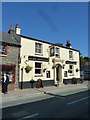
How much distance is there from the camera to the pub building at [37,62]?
19.9 m

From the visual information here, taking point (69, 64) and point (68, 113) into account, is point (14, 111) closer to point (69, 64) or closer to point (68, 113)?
point (68, 113)

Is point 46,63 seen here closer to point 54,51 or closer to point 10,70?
point 54,51

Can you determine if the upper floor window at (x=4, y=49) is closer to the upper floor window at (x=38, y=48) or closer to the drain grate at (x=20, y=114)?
the upper floor window at (x=38, y=48)

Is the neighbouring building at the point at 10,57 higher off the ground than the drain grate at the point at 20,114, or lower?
higher

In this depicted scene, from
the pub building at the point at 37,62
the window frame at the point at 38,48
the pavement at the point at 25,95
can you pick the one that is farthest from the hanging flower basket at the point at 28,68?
the window frame at the point at 38,48

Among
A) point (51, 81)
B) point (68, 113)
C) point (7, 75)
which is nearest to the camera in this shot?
point (68, 113)

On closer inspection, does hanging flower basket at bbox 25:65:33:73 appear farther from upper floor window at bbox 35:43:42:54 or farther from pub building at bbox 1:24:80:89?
upper floor window at bbox 35:43:42:54

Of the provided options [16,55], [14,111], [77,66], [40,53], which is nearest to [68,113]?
[14,111]

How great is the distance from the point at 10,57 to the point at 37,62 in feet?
13.5

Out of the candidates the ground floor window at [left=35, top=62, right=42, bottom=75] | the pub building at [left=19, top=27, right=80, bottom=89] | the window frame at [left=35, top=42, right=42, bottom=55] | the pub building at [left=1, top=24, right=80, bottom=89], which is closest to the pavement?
the pub building at [left=1, top=24, right=80, bottom=89]

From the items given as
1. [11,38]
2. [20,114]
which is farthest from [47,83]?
[20,114]

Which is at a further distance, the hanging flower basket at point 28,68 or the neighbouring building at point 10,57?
the hanging flower basket at point 28,68

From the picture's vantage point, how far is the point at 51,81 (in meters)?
24.8

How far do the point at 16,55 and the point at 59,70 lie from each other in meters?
8.43
